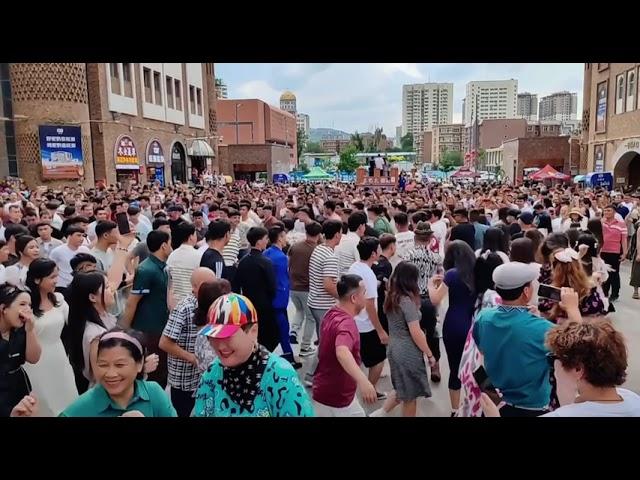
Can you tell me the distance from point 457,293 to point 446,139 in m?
147

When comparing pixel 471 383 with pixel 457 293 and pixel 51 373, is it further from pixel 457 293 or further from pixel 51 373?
pixel 51 373

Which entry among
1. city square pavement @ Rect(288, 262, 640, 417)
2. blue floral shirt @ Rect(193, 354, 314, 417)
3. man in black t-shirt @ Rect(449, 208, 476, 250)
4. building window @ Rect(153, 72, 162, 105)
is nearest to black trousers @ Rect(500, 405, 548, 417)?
blue floral shirt @ Rect(193, 354, 314, 417)

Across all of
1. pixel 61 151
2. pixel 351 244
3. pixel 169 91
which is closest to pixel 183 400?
pixel 351 244

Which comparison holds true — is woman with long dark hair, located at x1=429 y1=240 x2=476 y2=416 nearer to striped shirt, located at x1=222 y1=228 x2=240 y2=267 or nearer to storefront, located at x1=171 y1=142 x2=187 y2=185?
striped shirt, located at x1=222 y1=228 x2=240 y2=267

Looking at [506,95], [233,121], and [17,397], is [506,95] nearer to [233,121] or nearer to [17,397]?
[233,121]

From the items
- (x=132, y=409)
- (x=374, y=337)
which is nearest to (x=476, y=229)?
(x=374, y=337)

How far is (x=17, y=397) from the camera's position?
3.29 metres

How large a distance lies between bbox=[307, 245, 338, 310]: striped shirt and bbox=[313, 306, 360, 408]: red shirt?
Result: 6.56 ft

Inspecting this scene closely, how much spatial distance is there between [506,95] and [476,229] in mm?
191614

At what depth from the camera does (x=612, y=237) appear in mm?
9102

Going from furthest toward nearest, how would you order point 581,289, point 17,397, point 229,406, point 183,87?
Result: 1. point 183,87
2. point 581,289
3. point 17,397
4. point 229,406

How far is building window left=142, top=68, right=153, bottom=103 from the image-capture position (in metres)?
30.2

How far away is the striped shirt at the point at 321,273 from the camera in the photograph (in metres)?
5.84

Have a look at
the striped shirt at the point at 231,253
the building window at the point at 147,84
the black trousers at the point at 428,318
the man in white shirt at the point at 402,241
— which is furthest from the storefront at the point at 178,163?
the black trousers at the point at 428,318
